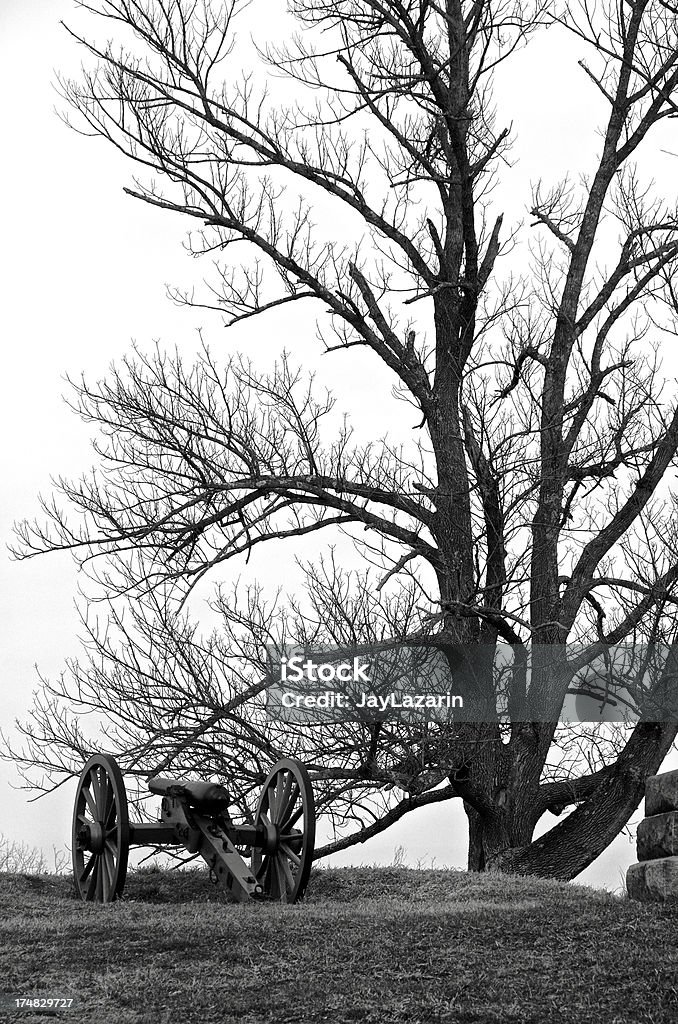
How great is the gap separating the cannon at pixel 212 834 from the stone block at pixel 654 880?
250 centimetres

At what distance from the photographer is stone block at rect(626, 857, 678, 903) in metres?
8.55

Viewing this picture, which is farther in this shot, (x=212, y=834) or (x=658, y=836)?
(x=212, y=834)

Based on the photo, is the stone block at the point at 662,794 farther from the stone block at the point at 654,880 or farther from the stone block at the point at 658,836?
the stone block at the point at 654,880

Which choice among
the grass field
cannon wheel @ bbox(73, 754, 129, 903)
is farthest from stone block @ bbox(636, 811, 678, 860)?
cannon wheel @ bbox(73, 754, 129, 903)

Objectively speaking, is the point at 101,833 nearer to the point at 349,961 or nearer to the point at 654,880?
the point at 349,961

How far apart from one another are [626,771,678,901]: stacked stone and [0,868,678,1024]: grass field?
0.23 metres

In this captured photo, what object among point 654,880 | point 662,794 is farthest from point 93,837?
point 662,794

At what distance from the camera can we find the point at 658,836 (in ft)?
29.3

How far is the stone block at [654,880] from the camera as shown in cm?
855

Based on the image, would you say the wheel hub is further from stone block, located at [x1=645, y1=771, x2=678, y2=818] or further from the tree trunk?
the tree trunk

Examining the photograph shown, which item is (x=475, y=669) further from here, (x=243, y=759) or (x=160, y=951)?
(x=160, y=951)

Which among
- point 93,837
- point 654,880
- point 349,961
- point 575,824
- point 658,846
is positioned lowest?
point 349,961

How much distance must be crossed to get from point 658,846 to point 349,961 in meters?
3.24

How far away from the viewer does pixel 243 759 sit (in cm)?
1238
